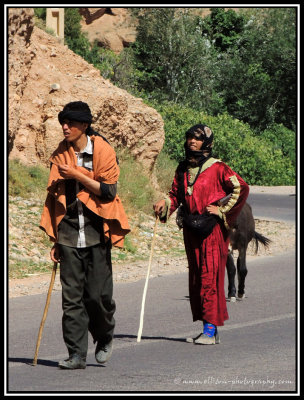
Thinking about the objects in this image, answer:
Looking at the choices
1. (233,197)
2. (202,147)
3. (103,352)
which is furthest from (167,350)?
(202,147)

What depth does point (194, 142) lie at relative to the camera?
339 inches

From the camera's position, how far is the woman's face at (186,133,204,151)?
8.59 m

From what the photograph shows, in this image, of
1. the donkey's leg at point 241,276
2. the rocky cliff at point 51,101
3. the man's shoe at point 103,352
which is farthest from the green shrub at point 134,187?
the man's shoe at point 103,352

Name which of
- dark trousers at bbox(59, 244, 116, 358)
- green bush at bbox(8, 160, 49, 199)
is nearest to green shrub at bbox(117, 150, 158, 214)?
green bush at bbox(8, 160, 49, 199)

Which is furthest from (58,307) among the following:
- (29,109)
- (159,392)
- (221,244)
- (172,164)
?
(172,164)

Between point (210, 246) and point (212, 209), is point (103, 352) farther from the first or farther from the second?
point (212, 209)

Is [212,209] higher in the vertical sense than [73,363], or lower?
higher

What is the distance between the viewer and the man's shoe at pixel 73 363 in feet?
24.0

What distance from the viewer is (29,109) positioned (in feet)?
62.1

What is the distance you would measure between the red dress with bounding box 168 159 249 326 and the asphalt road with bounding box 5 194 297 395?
1.16 ft

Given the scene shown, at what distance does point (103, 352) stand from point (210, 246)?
63.2 inches

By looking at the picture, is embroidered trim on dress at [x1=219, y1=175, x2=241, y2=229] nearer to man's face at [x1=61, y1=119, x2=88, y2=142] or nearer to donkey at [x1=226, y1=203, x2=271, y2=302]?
man's face at [x1=61, y1=119, x2=88, y2=142]

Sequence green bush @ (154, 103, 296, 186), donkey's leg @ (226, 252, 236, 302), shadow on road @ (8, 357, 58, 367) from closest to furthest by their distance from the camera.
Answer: shadow on road @ (8, 357, 58, 367) < donkey's leg @ (226, 252, 236, 302) < green bush @ (154, 103, 296, 186)

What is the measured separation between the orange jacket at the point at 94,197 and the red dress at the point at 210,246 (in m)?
1.41
